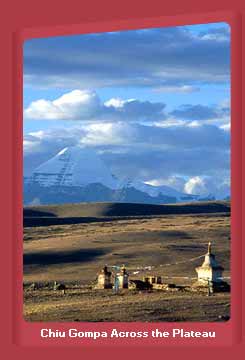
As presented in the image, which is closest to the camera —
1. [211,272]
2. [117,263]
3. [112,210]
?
[211,272]

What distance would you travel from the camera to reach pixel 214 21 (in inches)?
623

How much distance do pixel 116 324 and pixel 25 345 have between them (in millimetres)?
1585

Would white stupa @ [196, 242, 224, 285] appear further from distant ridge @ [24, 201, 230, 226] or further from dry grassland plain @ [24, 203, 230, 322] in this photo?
distant ridge @ [24, 201, 230, 226]

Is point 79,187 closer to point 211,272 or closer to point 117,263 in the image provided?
point 117,263

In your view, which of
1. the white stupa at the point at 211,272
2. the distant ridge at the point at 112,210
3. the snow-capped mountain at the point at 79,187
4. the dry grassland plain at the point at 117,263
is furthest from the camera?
the distant ridge at the point at 112,210

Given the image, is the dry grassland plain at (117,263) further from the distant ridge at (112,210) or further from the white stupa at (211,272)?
the white stupa at (211,272)

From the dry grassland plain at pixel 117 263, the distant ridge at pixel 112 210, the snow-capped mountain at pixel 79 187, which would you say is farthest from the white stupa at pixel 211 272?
the distant ridge at pixel 112 210

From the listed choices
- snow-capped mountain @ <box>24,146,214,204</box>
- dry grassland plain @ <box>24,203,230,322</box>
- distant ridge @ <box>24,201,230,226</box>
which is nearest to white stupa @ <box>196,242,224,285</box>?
dry grassland plain @ <box>24,203,230,322</box>

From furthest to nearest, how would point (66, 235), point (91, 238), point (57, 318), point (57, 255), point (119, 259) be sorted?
point (66, 235) → point (91, 238) → point (57, 255) → point (119, 259) → point (57, 318)

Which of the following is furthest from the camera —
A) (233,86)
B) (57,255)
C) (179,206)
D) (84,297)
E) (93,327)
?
(179,206)

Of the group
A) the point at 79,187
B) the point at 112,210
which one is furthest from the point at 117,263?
the point at 112,210

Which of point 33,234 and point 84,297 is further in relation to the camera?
point 33,234

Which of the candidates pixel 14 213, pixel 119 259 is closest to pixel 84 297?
pixel 14 213

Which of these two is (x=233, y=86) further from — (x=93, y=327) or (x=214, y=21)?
(x=93, y=327)
